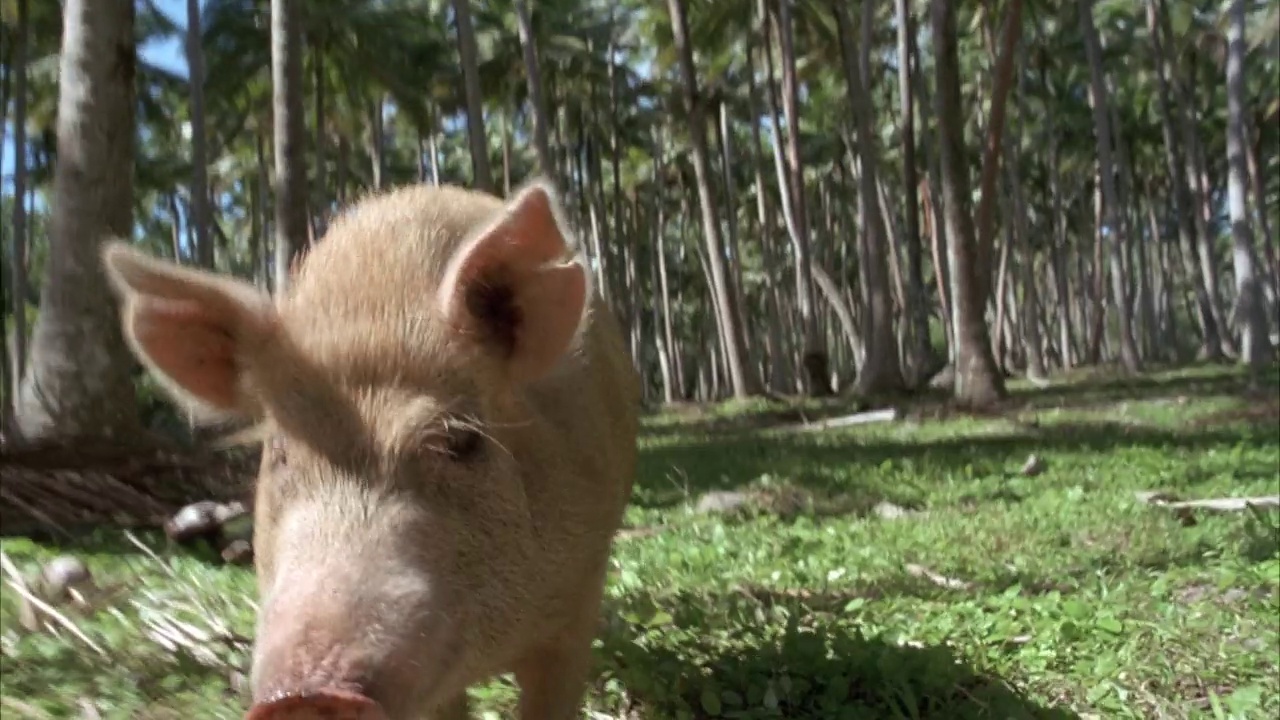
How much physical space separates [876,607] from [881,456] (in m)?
5.61

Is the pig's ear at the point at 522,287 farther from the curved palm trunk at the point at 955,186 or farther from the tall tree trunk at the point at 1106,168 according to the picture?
the tall tree trunk at the point at 1106,168

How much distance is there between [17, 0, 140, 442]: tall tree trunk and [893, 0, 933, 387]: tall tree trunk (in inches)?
537

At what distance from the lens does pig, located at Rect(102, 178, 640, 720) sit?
183 centimetres

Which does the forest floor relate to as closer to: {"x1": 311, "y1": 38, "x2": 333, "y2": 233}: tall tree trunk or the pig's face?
the pig's face

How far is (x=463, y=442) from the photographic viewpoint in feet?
7.40

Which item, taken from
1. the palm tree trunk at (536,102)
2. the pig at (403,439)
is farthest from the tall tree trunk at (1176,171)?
the pig at (403,439)

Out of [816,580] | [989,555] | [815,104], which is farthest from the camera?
[815,104]

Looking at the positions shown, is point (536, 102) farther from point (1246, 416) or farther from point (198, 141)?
point (1246, 416)

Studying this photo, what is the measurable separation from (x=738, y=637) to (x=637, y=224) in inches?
1547

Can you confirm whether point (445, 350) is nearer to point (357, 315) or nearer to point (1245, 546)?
point (357, 315)

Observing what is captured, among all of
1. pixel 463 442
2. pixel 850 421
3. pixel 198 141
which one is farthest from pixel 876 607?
pixel 198 141

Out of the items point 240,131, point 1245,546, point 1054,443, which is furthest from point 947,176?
point 240,131

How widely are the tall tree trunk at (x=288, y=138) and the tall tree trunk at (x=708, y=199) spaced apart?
9.06 metres

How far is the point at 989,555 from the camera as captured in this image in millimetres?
5785
